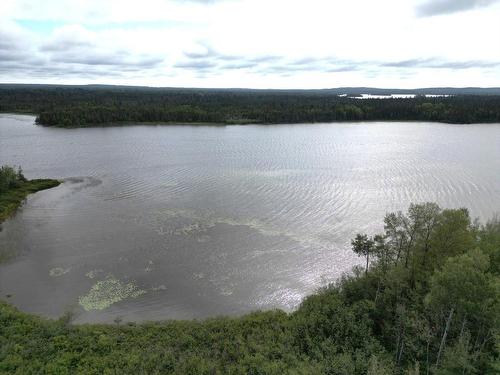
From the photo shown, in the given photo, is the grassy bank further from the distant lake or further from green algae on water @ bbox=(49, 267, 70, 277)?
green algae on water @ bbox=(49, 267, 70, 277)

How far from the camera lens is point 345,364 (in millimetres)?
15016

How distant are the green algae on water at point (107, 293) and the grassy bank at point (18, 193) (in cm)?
1542

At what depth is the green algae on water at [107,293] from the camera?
2161cm

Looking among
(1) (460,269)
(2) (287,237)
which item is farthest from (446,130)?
(1) (460,269)

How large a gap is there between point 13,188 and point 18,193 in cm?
179

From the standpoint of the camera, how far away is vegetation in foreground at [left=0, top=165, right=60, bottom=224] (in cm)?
3562

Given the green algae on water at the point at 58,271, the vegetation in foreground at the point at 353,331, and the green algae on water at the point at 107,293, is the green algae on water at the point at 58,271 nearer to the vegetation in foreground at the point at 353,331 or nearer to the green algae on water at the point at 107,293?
the green algae on water at the point at 107,293

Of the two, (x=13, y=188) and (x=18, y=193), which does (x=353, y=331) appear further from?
(x=13, y=188)

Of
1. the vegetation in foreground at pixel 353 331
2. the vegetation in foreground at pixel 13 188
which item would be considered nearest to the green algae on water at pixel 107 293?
the vegetation in foreground at pixel 353 331

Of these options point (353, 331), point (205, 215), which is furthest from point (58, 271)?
point (353, 331)

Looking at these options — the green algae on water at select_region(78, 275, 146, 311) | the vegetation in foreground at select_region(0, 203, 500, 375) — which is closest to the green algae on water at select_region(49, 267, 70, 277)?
the green algae on water at select_region(78, 275, 146, 311)

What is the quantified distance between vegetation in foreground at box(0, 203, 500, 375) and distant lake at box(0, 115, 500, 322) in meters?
2.57

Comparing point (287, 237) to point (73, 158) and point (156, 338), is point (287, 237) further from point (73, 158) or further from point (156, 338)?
point (73, 158)

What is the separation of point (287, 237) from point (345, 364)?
14.8 meters
